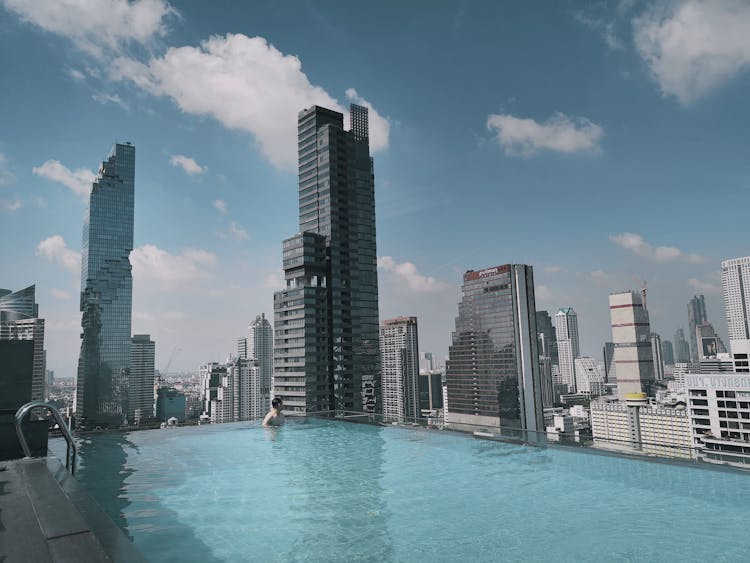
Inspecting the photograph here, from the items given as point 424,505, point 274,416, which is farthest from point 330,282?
point 424,505

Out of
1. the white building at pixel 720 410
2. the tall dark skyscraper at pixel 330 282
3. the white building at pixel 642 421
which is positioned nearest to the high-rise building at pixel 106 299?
the tall dark skyscraper at pixel 330 282

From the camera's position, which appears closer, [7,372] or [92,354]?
[7,372]

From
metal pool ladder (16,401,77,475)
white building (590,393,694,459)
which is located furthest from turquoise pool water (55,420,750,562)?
white building (590,393,694,459)

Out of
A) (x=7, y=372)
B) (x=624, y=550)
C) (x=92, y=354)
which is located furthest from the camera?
(x=92, y=354)

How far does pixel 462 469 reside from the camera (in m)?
9.74

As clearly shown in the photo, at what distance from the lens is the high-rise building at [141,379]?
142500 mm

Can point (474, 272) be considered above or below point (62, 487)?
above

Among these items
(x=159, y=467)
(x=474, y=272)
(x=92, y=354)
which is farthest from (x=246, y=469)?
(x=92, y=354)

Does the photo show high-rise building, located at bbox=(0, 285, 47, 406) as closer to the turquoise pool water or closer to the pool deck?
the turquoise pool water

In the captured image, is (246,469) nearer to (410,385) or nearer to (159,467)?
(159,467)

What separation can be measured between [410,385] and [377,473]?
15060 centimetres

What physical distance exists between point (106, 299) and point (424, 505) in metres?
155

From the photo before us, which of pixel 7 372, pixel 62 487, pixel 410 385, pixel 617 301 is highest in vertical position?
pixel 617 301

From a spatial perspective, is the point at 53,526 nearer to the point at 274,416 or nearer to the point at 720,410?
the point at 274,416
